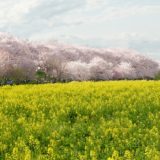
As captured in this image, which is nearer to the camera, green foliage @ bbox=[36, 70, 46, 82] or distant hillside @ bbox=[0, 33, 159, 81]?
green foliage @ bbox=[36, 70, 46, 82]

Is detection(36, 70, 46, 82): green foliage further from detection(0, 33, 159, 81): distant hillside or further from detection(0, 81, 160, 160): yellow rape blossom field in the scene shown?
detection(0, 81, 160, 160): yellow rape blossom field

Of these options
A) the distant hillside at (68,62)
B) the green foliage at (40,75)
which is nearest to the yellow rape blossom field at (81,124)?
the green foliage at (40,75)

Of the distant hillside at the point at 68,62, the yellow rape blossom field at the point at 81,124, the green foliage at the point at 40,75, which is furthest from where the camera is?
the distant hillside at the point at 68,62

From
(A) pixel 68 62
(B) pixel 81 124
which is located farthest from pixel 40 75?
(B) pixel 81 124

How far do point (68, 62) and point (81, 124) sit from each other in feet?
67.3

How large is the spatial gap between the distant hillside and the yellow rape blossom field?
33.8 feet

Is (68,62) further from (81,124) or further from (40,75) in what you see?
(81,124)

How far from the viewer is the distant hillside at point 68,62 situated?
31.9 m

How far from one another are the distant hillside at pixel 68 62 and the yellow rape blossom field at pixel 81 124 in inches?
406

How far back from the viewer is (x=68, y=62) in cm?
3525

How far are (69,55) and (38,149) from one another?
25.3 meters

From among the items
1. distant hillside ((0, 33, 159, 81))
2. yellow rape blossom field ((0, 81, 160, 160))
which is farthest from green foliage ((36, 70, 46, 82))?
yellow rape blossom field ((0, 81, 160, 160))

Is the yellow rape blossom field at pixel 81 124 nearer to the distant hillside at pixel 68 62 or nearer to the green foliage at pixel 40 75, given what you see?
the green foliage at pixel 40 75

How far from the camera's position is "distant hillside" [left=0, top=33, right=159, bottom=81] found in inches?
1256
